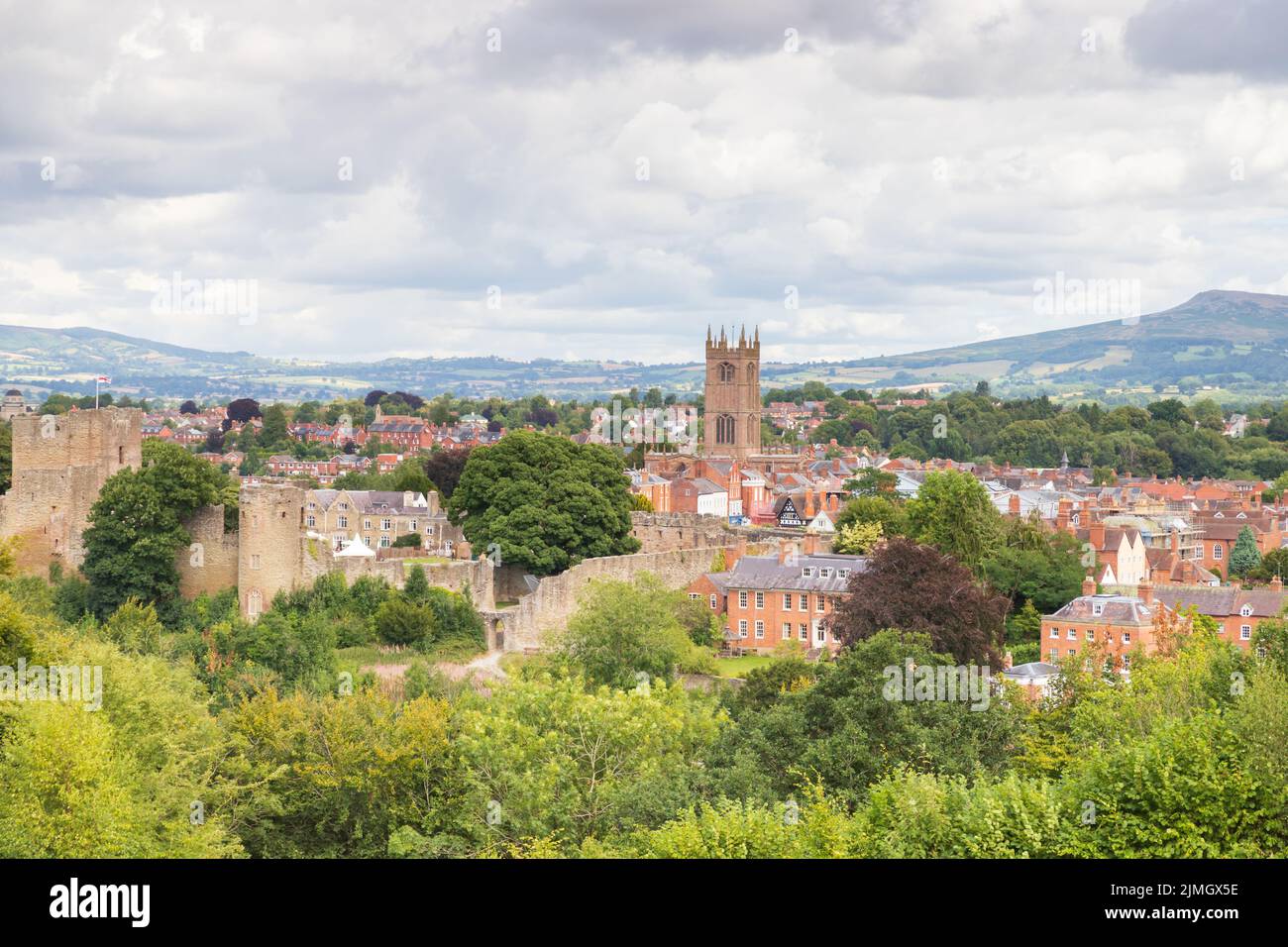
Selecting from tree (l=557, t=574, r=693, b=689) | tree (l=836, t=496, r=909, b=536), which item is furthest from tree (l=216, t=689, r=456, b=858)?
tree (l=836, t=496, r=909, b=536)

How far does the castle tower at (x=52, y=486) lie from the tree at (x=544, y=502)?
10.7 meters

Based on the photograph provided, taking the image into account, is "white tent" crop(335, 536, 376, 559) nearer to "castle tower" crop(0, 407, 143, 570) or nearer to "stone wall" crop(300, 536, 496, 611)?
"stone wall" crop(300, 536, 496, 611)

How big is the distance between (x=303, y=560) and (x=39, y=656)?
1456 cm

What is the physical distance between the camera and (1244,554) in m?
60.0

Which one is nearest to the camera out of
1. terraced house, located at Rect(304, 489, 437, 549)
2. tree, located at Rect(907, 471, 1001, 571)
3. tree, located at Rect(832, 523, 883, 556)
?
tree, located at Rect(907, 471, 1001, 571)

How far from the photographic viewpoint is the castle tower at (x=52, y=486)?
3531 centimetres

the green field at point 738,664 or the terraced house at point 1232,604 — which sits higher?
the terraced house at point 1232,604

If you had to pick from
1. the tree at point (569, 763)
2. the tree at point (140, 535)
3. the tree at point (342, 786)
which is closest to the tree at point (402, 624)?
the tree at point (140, 535)

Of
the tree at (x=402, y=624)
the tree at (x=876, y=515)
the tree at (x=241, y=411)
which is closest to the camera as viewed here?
the tree at (x=402, y=624)

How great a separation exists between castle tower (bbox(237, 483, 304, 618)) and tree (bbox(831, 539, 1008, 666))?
38.6 feet

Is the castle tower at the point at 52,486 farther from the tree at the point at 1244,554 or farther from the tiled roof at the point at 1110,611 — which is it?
the tree at the point at 1244,554

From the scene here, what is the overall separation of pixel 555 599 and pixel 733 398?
6504cm

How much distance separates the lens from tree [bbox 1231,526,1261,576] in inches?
2311

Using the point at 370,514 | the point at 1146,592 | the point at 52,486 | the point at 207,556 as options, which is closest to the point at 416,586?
the point at 207,556
